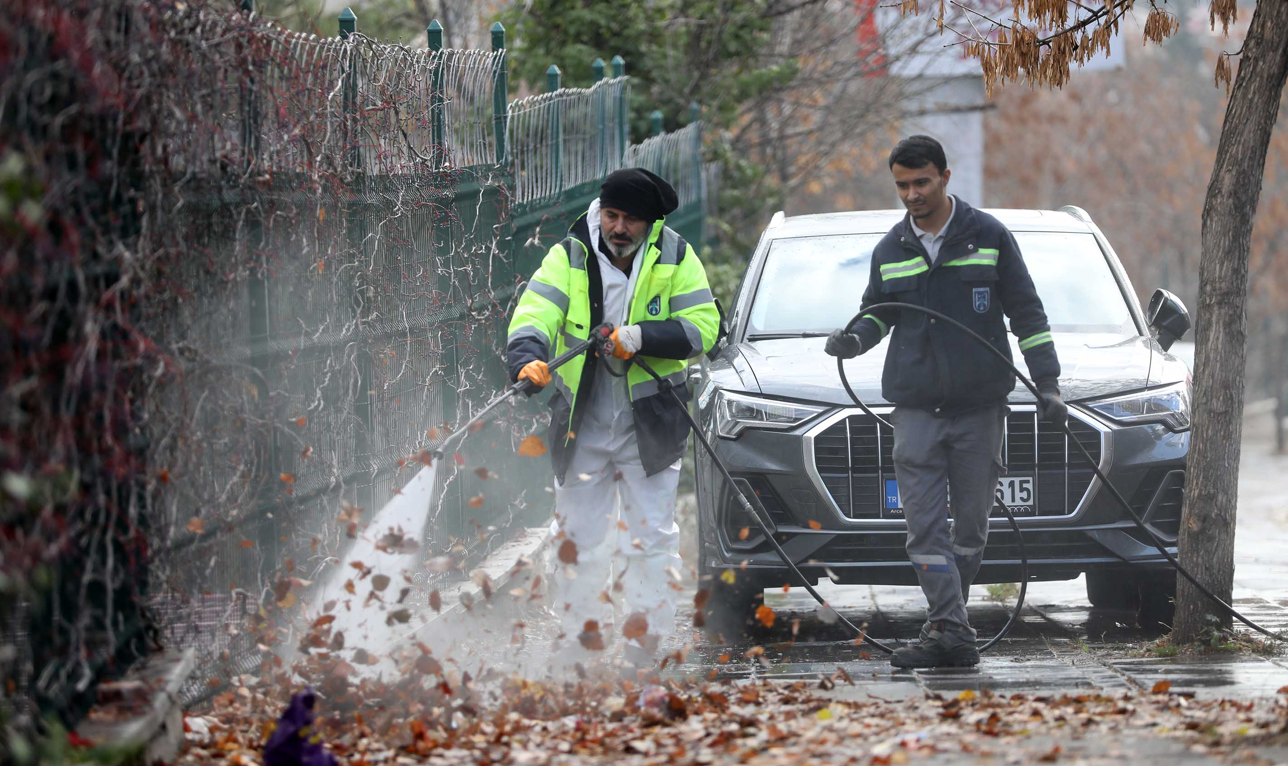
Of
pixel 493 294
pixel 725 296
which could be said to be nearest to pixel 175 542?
pixel 493 294

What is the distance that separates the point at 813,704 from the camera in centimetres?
512

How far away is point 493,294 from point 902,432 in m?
2.79

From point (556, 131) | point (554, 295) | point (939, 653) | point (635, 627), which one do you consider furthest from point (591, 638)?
point (556, 131)

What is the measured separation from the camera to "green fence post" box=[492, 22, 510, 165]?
7969 millimetres

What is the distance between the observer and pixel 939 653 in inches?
230

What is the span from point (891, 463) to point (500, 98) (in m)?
3.14

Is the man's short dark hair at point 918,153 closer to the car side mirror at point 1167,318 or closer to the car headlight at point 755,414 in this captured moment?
the car headlight at point 755,414

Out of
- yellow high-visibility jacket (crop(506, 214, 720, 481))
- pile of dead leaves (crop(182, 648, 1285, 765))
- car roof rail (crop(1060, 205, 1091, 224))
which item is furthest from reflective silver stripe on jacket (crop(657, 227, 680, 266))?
car roof rail (crop(1060, 205, 1091, 224))

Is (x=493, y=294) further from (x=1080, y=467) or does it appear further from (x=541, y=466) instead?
(x=1080, y=467)

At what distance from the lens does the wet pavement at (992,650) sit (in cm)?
549

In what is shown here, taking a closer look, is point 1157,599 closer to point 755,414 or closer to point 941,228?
point 755,414

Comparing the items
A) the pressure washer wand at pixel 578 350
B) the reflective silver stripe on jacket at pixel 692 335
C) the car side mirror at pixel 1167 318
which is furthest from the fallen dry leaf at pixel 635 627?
the car side mirror at pixel 1167 318

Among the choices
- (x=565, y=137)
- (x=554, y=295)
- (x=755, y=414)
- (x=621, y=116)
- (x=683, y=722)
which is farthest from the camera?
(x=621, y=116)

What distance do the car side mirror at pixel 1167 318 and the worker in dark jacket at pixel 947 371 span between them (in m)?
1.14
